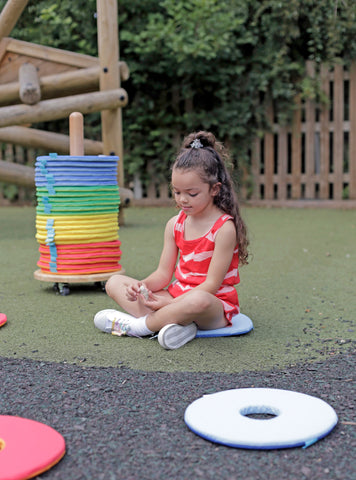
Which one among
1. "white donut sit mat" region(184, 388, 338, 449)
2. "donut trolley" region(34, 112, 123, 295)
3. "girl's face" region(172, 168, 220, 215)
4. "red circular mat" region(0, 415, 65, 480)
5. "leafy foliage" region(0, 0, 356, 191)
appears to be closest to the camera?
"red circular mat" region(0, 415, 65, 480)

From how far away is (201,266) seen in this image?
2.66 meters

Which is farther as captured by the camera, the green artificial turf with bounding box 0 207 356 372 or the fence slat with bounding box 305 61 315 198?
the fence slat with bounding box 305 61 315 198

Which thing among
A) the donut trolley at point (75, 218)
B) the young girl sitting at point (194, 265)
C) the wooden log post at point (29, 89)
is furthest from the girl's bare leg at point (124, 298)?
the wooden log post at point (29, 89)

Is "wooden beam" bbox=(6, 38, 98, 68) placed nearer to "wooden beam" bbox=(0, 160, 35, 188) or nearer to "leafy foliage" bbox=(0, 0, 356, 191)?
"wooden beam" bbox=(0, 160, 35, 188)

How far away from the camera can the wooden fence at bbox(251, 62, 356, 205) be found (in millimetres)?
8648

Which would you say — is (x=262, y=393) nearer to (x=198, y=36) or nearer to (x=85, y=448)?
(x=85, y=448)

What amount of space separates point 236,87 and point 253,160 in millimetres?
1142

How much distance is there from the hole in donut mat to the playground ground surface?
6.9 inches

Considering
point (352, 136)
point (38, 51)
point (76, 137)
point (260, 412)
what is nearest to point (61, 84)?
point (38, 51)

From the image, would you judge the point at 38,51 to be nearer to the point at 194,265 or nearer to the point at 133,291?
the point at 194,265

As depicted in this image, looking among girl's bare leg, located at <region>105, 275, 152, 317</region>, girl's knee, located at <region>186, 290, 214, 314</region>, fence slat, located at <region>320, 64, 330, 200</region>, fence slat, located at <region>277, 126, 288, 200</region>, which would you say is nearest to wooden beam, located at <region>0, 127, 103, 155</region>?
fence slat, located at <region>277, 126, 288, 200</region>

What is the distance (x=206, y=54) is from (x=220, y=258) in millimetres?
6265

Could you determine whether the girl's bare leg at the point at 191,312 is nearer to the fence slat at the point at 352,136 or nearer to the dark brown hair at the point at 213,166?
the dark brown hair at the point at 213,166

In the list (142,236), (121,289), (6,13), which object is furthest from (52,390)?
(6,13)
